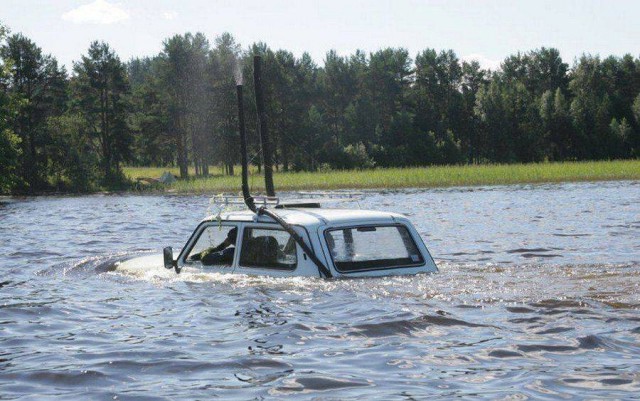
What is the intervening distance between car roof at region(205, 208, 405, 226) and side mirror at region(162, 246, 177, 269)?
1.09 meters

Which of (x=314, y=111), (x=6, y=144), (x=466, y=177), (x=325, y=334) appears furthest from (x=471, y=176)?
(x=314, y=111)

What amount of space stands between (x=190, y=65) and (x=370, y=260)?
87121 mm

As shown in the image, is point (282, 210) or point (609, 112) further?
point (609, 112)

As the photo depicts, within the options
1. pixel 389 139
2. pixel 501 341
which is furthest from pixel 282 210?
pixel 389 139

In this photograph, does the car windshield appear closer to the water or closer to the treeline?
the water

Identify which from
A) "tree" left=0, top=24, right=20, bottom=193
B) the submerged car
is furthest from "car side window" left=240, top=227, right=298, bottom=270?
"tree" left=0, top=24, right=20, bottom=193

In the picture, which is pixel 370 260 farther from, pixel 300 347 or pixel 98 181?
pixel 98 181

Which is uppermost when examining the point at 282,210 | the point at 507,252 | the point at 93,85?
the point at 93,85

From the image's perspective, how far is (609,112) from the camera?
10462cm

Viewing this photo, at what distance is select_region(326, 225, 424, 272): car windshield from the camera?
33.4ft

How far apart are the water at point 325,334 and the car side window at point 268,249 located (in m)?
0.22

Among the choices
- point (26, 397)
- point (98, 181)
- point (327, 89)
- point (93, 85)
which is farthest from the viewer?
point (327, 89)

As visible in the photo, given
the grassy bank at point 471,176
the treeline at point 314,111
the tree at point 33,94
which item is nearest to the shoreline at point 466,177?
the grassy bank at point 471,176

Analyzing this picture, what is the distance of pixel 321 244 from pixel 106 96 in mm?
86613
